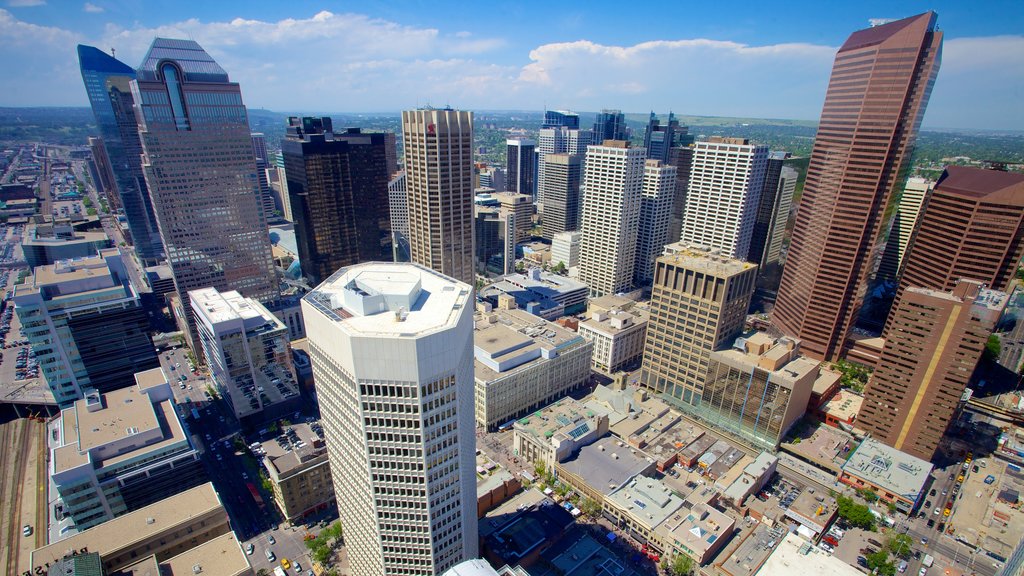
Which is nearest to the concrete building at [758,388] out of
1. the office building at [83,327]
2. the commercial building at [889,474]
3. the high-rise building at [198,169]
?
the commercial building at [889,474]

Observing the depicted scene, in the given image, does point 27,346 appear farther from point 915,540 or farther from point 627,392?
point 915,540

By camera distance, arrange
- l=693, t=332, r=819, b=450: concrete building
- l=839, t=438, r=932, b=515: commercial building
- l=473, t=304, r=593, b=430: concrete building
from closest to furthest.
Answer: l=839, t=438, r=932, b=515: commercial building, l=693, t=332, r=819, b=450: concrete building, l=473, t=304, r=593, b=430: concrete building

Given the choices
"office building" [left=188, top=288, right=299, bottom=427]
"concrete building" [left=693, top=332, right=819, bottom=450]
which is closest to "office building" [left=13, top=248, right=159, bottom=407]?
"office building" [left=188, top=288, right=299, bottom=427]

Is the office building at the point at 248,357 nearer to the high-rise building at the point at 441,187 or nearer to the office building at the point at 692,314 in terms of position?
the high-rise building at the point at 441,187

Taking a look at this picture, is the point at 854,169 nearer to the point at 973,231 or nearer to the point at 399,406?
the point at 973,231

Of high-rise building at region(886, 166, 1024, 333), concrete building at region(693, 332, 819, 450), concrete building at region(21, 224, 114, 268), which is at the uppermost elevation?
high-rise building at region(886, 166, 1024, 333)

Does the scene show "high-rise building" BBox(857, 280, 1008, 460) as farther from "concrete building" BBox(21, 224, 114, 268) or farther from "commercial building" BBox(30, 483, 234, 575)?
"concrete building" BBox(21, 224, 114, 268)
